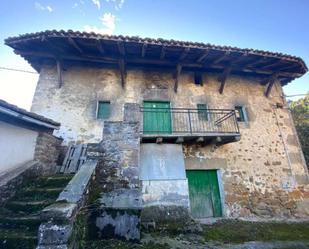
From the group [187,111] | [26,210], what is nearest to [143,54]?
[187,111]

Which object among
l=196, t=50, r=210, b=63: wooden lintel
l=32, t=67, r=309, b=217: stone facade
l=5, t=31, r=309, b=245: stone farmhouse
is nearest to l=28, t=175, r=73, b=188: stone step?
l=5, t=31, r=309, b=245: stone farmhouse

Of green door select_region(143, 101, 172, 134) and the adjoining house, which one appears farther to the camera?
green door select_region(143, 101, 172, 134)

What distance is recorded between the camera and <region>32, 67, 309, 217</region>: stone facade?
22.6 feet

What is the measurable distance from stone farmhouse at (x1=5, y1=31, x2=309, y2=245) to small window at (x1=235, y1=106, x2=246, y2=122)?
0.16 ft

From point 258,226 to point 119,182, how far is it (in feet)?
16.2

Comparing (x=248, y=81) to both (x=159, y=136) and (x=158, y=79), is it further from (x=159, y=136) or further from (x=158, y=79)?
(x=159, y=136)

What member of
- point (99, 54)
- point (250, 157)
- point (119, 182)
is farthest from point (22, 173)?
point (250, 157)

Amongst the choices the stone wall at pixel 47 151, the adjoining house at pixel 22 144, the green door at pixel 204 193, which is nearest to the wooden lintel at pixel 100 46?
the adjoining house at pixel 22 144

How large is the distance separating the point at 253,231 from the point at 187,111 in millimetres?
4817

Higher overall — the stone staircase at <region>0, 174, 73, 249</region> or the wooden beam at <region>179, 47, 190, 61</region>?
the wooden beam at <region>179, 47, 190, 61</region>

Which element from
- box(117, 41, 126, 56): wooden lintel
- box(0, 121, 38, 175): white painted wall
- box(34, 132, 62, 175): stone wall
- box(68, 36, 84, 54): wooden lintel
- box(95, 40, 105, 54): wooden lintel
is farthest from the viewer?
box(117, 41, 126, 56): wooden lintel

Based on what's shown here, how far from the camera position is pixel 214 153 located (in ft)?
23.7

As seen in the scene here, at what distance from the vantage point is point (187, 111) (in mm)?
7727

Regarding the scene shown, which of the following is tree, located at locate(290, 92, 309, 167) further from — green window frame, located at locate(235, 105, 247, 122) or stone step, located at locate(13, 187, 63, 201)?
stone step, located at locate(13, 187, 63, 201)
